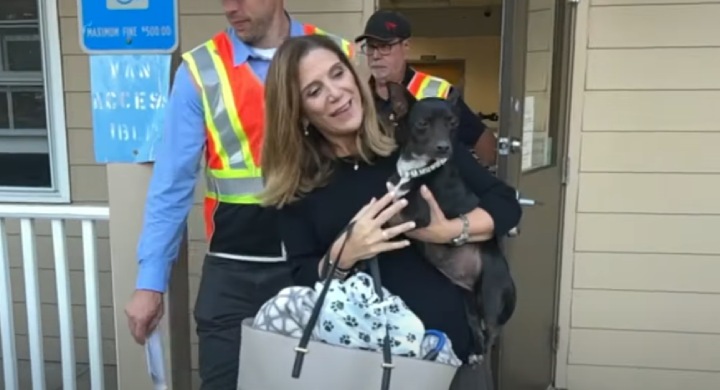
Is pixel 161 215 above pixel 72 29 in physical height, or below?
below

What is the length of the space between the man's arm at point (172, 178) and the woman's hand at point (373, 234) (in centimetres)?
59

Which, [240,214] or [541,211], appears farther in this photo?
[541,211]

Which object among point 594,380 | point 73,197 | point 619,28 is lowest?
point 594,380

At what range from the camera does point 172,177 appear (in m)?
1.72

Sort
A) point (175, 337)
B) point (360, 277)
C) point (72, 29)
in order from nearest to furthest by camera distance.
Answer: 1. point (360, 277)
2. point (175, 337)
3. point (72, 29)

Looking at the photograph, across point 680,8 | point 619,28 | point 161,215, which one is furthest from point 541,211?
point 161,215

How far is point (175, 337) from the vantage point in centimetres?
204

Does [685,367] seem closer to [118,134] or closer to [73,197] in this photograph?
[118,134]

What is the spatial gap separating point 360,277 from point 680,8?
7.68 feet

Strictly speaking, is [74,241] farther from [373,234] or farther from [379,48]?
[373,234]

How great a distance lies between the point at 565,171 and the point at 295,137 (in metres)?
1.97

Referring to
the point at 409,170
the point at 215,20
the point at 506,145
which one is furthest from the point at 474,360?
the point at 215,20

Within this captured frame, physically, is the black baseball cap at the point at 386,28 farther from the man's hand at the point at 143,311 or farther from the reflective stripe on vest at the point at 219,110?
the man's hand at the point at 143,311

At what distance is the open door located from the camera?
2.41m
